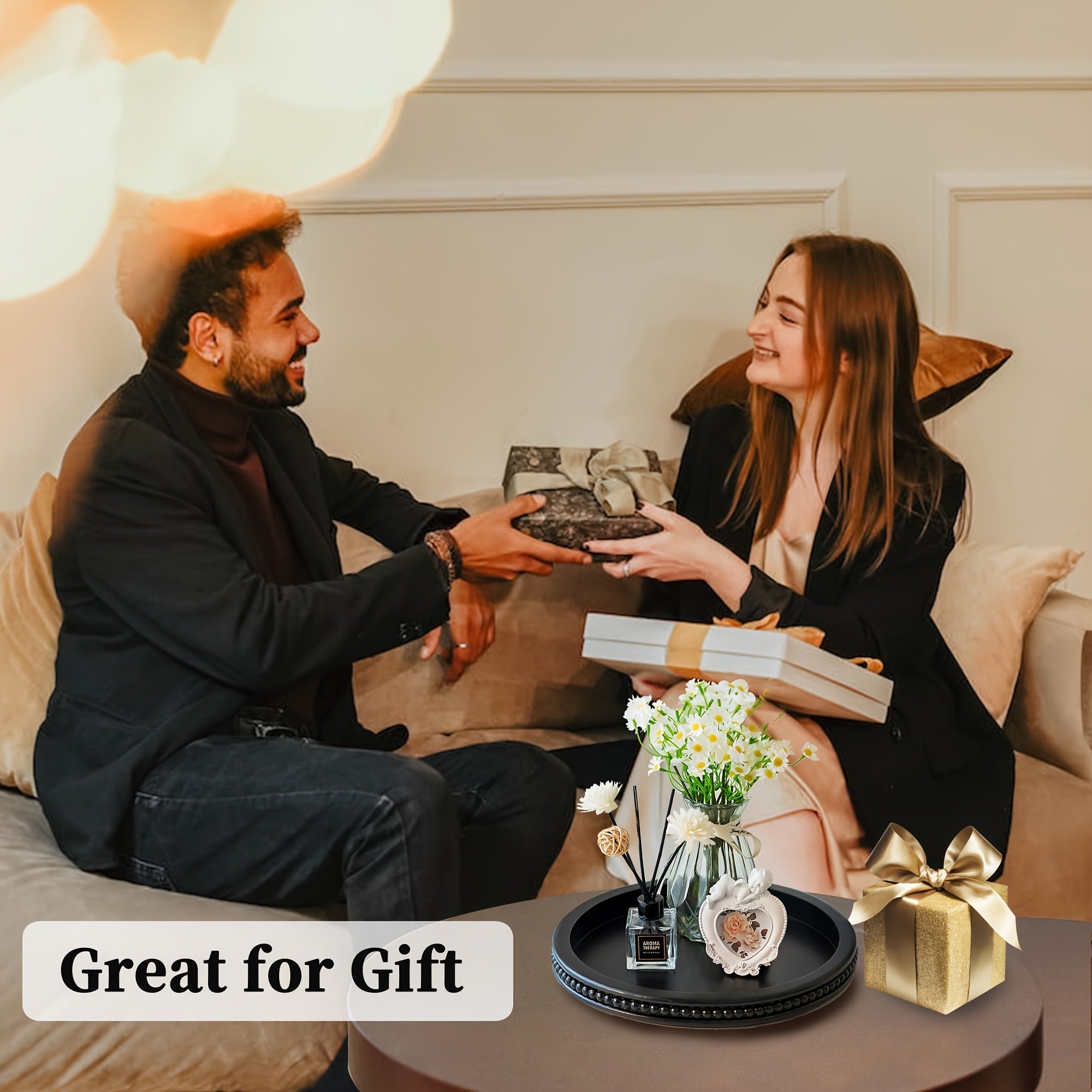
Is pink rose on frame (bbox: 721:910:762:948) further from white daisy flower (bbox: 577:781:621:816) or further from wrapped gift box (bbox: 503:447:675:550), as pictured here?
wrapped gift box (bbox: 503:447:675:550)

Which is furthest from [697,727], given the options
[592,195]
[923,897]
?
[592,195]

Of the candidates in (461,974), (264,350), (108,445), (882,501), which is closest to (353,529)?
(264,350)

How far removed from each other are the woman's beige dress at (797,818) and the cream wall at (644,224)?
87cm

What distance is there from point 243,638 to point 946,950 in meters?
0.98

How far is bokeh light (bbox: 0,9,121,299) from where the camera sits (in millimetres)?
2252

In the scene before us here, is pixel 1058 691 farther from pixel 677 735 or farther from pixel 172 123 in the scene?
pixel 172 123

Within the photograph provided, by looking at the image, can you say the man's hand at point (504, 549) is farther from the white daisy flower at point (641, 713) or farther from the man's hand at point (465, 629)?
the white daisy flower at point (641, 713)

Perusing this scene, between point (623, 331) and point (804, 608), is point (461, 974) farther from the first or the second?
point (623, 331)

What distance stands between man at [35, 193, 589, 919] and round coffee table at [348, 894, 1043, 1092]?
1.58 ft

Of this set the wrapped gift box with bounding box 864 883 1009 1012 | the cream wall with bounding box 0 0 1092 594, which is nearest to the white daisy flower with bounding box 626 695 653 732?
the wrapped gift box with bounding box 864 883 1009 1012

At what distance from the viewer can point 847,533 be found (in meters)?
1.96

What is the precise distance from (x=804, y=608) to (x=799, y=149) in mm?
1036

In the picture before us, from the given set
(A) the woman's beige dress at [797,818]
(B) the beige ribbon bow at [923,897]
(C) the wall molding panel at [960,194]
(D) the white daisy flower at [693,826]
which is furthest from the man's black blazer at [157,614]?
(C) the wall molding panel at [960,194]

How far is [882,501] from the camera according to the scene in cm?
198
